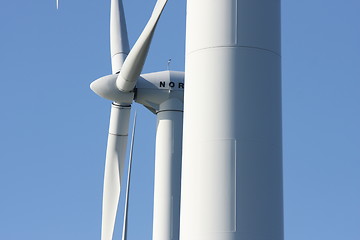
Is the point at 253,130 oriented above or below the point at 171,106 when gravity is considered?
below

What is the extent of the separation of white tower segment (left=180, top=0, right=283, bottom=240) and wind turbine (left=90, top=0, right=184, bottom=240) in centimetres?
1303

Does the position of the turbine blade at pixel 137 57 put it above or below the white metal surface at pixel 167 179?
above

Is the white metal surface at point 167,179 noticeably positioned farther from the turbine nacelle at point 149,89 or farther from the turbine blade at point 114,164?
the turbine blade at point 114,164

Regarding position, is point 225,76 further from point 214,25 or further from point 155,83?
point 155,83

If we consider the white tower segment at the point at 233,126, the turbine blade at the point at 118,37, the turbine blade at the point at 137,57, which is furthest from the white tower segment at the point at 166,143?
the white tower segment at the point at 233,126

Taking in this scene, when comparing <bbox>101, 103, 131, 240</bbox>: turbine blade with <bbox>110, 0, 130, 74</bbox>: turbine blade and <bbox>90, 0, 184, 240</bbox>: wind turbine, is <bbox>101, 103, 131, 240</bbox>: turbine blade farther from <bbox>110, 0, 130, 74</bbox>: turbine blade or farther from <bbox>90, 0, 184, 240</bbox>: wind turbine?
<bbox>110, 0, 130, 74</bbox>: turbine blade

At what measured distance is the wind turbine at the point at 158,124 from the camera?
102 ft

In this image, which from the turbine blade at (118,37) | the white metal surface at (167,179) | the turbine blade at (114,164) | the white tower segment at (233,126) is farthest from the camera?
the turbine blade at (118,37)

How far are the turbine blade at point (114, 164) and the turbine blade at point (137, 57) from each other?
1.54 meters

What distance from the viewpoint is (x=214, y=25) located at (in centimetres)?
1730

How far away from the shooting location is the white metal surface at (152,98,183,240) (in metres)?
30.6

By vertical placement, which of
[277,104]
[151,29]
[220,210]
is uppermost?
[151,29]

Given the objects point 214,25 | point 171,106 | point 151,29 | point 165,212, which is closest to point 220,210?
point 214,25

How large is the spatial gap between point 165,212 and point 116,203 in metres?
4.88
